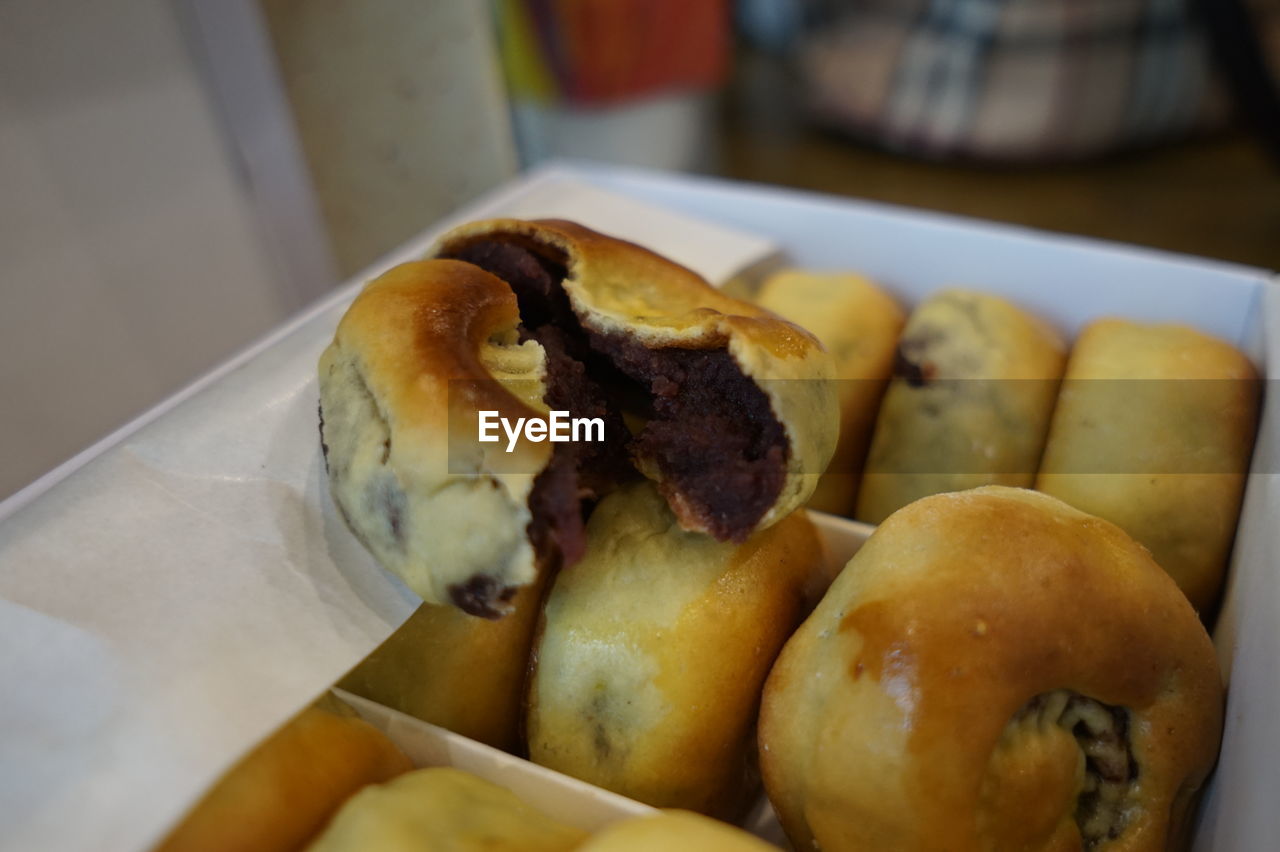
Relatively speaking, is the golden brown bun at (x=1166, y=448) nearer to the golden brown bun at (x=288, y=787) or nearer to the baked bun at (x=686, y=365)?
the baked bun at (x=686, y=365)

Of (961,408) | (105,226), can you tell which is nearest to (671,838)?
(961,408)

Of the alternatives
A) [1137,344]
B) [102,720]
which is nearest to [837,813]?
[102,720]

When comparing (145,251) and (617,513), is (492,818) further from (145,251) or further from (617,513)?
(145,251)

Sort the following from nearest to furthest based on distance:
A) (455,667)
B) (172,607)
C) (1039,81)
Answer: (172,607), (455,667), (1039,81)

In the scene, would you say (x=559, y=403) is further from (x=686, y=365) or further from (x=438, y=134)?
(x=438, y=134)

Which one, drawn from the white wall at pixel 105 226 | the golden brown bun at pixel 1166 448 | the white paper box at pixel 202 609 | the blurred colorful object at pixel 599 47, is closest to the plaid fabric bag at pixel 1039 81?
the blurred colorful object at pixel 599 47

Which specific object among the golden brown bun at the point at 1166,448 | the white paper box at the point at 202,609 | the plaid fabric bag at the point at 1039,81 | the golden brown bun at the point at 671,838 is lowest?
the plaid fabric bag at the point at 1039,81

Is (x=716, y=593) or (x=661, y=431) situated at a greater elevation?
(x=661, y=431)
